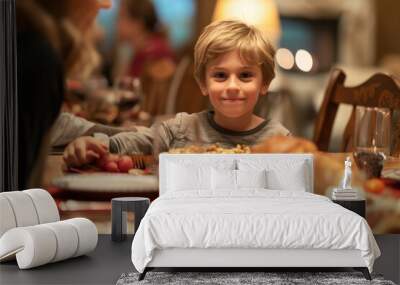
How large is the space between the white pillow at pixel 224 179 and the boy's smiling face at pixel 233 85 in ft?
2.94

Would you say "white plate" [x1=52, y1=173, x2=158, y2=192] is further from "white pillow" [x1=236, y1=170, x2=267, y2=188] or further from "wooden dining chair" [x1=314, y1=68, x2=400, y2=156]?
"wooden dining chair" [x1=314, y1=68, x2=400, y2=156]

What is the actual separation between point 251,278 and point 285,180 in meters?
1.68

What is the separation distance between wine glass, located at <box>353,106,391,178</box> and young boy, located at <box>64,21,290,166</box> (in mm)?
744

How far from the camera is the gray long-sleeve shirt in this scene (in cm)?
735

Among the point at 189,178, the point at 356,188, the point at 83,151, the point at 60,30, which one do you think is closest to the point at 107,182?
the point at 83,151

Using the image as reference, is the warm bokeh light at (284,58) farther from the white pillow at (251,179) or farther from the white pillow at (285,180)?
the white pillow at (251,179)

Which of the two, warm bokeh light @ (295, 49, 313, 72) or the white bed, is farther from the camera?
warm bokeh light @ (295, 49, 313, 72)

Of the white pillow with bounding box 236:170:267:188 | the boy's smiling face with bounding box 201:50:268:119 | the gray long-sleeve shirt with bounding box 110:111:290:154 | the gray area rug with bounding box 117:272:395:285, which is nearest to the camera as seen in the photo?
the gray area rug with bounding box 117:272:395:285

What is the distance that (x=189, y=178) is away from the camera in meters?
6.72

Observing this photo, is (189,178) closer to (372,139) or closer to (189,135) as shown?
(189,135)

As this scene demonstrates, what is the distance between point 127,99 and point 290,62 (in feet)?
5.50

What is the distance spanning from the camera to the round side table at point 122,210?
6762 millimetres

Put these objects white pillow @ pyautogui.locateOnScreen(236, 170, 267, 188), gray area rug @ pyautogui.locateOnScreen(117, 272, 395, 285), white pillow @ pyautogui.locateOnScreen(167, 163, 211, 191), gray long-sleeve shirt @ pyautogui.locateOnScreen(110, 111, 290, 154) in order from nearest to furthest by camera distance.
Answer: gray area rug @ pyautogui.locateOnScreen(117, 272, 395, 285), white pillow @ pyautogui.locateOnScreen(236, 170, 267, 188), white pillow @ pyautogui.locateOnScreen(167, 163, 211, 191), gray long-sleeve shirt @ pyautogui.locateOnScreen(110, 111, 290, 154)

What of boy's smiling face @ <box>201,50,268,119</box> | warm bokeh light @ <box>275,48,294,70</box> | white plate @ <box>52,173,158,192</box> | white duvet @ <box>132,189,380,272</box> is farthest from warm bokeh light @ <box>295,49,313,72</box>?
white duvet @ <box>132,189,380,272</box>
